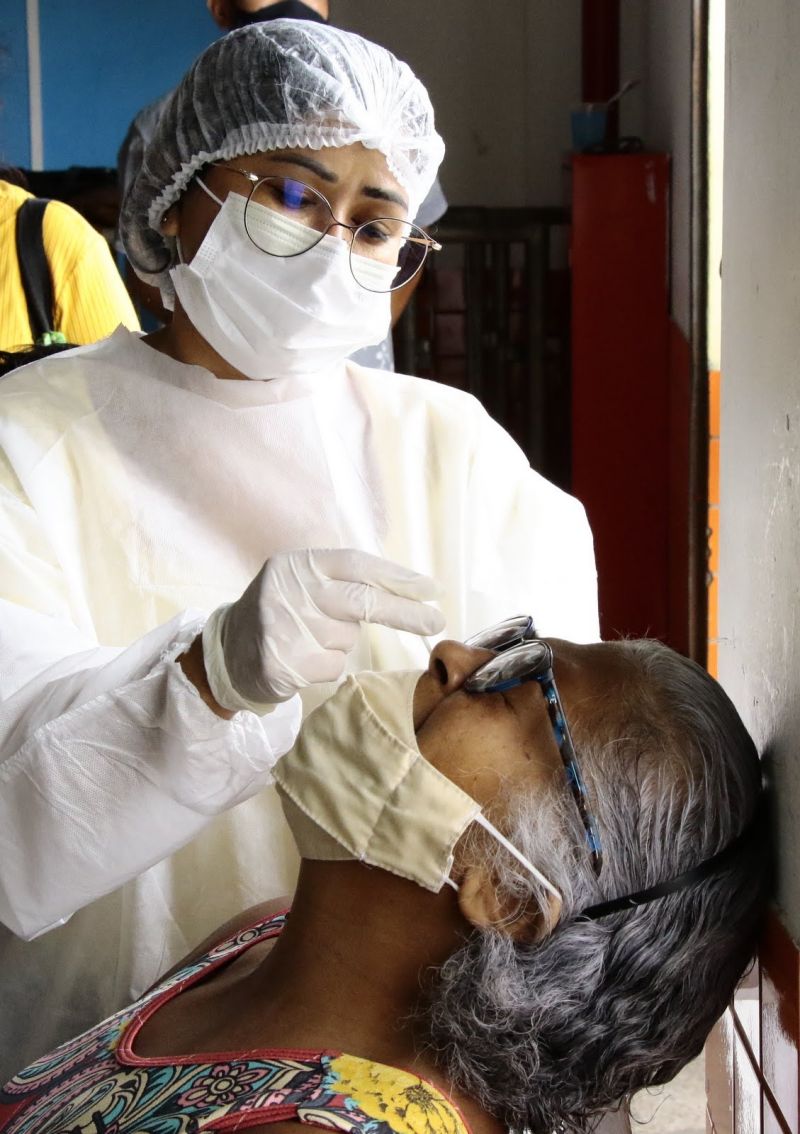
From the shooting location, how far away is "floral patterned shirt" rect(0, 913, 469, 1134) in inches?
45.0

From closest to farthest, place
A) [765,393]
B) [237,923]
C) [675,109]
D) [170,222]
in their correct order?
1. [765,393]
2. [237,923]
3. [170,222]
4. [675,109]

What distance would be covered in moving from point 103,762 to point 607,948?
56 cm

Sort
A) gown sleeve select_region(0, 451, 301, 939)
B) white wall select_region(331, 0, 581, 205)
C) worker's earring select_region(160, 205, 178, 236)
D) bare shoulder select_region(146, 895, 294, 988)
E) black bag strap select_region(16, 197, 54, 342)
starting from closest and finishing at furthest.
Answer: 1. gown sleeve select_region(0, 451, 301, 939)
2. bare shoulder select_region(146, 895, 294, 988)
3. worker's earring select_region(160, 205, 178, 236)
4. black bag strap select_region(16, 197, 54, 342)
5. white wall select_region(331, 0, 581, 205)


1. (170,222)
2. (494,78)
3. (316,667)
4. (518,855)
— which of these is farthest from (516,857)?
(494,78)

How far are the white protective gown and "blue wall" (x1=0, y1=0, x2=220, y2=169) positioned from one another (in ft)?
11.2

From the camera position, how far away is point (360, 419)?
1.82 m

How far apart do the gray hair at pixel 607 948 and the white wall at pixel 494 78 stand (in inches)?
186

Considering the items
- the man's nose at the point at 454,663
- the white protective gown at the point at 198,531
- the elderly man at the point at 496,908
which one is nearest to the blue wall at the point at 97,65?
the white protective gown at the point at 198,531

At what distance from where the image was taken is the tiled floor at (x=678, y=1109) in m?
2.78

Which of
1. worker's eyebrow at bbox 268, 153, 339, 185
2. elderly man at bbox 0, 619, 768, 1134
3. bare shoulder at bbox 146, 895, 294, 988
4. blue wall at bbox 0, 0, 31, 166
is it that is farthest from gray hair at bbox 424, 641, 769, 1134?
blue wall at bbox 0, 0, 31, 166

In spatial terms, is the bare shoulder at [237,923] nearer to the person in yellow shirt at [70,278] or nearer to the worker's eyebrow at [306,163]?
the worker's eyebrow at [306,163]

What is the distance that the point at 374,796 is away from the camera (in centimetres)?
124

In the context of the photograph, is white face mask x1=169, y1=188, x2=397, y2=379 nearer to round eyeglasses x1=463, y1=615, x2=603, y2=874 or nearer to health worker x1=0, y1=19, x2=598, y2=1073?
health worker x1=0, y1=19, x2=598, y2=1073

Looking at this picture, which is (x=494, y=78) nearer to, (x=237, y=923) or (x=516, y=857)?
(x=237, y=923)
